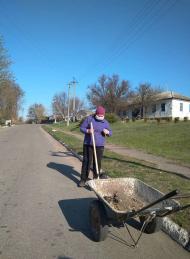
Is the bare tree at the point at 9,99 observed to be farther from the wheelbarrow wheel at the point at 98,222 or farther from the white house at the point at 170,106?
the wheelbarrow wheel at the point at 98,222

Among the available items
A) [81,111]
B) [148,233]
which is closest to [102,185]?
[148,233]

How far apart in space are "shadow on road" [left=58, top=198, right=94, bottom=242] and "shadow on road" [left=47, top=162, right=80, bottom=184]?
2.14 m

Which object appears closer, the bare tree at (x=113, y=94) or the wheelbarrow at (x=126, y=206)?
the wheelbarrow at (x=126, y=206)

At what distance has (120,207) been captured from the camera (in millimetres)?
5680

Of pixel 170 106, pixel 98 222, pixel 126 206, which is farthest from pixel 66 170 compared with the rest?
pixel 170 106

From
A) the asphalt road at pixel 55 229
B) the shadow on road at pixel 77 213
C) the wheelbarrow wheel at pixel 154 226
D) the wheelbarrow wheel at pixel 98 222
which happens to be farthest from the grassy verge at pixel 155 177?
the shadow on road at pixel 77 213

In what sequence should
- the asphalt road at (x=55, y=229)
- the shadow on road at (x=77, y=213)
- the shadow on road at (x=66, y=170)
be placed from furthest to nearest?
the shadow on road at (x=66, y=170) < the shadow on road at (x=77, y=213) < the asphalt road at (x=55, y=229)

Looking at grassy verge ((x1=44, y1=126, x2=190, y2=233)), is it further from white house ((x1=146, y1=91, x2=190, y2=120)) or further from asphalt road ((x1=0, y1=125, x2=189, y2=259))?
white house ((x1=146, y1=91, x2=190, y2=120))

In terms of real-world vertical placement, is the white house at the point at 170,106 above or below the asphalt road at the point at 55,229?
above

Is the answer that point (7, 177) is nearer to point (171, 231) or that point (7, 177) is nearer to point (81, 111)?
point (171, 231)

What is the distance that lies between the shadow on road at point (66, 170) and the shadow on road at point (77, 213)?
7.04 feet

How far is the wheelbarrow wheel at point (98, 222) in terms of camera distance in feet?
16.4

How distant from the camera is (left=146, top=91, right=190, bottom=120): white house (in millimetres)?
58162

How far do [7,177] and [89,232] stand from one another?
202 inches
